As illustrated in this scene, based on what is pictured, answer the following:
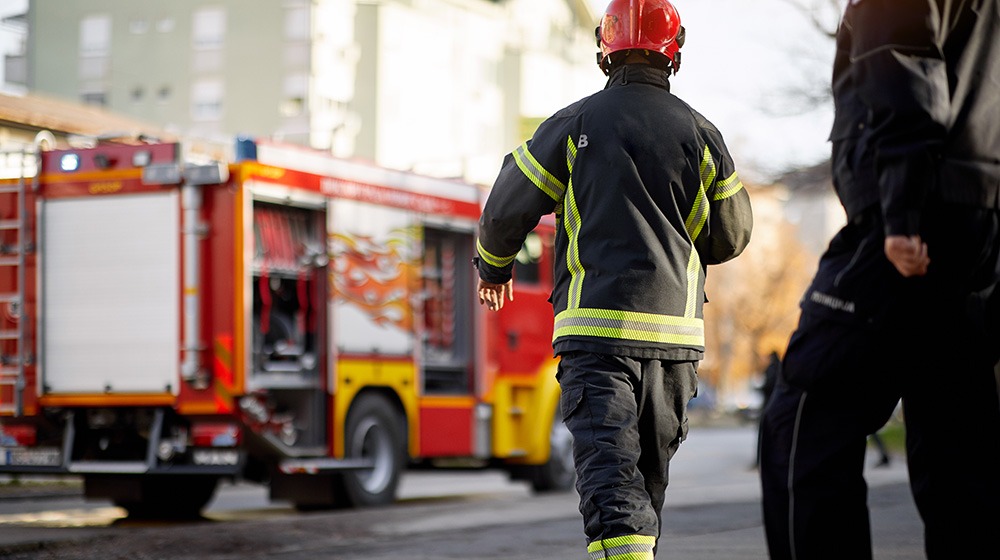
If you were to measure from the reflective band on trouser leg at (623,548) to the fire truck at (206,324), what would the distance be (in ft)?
24.4

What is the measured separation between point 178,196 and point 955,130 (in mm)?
8647

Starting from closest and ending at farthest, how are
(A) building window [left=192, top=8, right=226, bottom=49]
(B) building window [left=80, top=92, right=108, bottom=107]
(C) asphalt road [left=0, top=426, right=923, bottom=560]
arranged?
A: (C) asphalt road [left=0, top=426, right=923, bottom=560], (A) building window [left=192, top=8, right=226, bottom=49], (B) building window [left=80, top=92, right=108, bottom=107]

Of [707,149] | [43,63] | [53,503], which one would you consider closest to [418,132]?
[43,63]

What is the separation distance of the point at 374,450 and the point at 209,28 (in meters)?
41.4

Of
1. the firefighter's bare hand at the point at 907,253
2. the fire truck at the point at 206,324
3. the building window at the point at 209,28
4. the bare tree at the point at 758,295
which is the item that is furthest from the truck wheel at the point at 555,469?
the bare tree at the point at 758,295

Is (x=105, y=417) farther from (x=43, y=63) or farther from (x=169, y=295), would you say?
(x=43, y=63)

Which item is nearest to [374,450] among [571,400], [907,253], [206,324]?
[206,324]

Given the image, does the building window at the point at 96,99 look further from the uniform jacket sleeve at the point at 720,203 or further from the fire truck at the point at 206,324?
the uniform jacket sleeve at the point at 720,203

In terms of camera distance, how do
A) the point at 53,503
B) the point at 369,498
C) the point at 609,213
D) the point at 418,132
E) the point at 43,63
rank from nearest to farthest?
the point at 609,213 → the point at 369,498 → the point at 53,503 → the point at 43,63 → the point at 418,132

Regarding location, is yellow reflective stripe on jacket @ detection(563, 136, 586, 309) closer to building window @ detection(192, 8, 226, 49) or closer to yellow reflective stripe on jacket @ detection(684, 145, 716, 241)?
yellow reflective stripe on jacket @ detection(684, 145, 716, 241)

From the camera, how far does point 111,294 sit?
1188 cm

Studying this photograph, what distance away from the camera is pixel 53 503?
45.6 feet

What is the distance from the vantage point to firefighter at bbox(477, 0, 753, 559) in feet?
14.4

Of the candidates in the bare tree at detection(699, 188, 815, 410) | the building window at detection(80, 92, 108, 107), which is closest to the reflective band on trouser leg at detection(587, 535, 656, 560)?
the building window at detection(80, 92, 108, 107)
